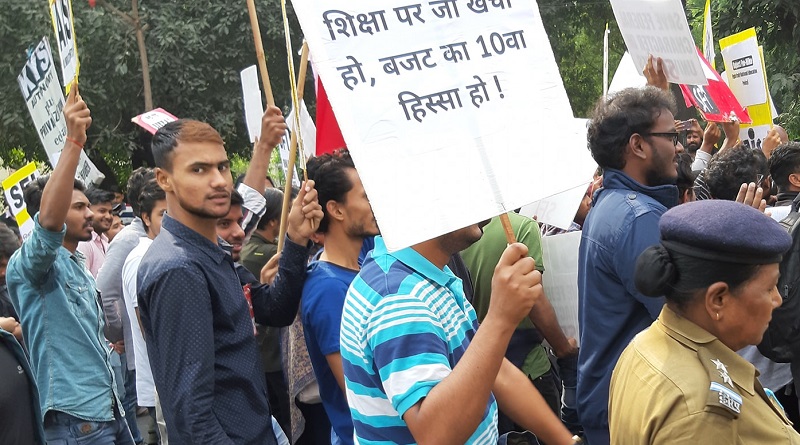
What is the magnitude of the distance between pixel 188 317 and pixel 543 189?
1.46m

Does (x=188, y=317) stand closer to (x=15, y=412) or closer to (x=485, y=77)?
(x=15, y=412)

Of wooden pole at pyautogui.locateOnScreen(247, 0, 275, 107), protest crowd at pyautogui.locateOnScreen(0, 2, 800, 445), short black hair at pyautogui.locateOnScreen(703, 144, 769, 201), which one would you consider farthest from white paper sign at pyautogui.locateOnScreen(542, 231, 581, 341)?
wooden pole at pyautogui.locateOnScreen(247, 0, 275, 107)

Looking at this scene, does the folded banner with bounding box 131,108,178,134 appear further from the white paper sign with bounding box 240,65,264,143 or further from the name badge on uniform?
the name badge on uniform

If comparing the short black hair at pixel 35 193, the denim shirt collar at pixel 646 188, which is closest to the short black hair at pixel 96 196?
the short black hair at pixel 35 193

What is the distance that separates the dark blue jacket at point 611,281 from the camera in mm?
3602

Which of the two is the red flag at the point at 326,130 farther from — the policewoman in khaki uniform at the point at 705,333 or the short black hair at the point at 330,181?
the policewoman in khaki uniform at the point at 705,333

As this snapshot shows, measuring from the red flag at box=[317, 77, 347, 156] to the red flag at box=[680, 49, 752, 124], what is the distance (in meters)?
3.22

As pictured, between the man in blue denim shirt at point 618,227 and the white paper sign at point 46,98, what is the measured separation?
4565 mm

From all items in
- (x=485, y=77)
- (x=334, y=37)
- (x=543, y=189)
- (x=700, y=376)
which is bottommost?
(x=700, y=376)

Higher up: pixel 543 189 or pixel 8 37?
pixel 8 37

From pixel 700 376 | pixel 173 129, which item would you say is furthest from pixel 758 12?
pixel 700 376

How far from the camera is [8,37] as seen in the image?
20234mm

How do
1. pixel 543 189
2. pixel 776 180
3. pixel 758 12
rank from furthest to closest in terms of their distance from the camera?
1. pixel 758 12
2. pixel 776 180
3. pixel 543 189

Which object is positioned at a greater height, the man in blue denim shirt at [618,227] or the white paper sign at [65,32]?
the white paper sign at [65,32]
